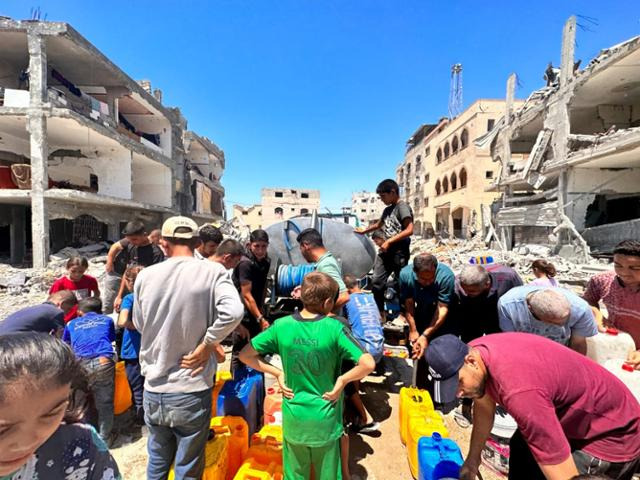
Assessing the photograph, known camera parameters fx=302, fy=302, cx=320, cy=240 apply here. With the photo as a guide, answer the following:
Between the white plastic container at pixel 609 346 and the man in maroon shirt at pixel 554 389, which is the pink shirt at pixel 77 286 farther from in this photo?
the white plastic container at pixel 609 346

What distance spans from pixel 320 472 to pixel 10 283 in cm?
1256

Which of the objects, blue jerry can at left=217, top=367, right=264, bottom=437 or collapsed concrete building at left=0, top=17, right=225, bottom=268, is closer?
blue jerry can at left=217, top=367, right=264, bottom=437

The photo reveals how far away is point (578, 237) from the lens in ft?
38.4

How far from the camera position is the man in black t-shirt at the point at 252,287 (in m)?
3.56

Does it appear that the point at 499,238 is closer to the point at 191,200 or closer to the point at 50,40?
the point at 191,200

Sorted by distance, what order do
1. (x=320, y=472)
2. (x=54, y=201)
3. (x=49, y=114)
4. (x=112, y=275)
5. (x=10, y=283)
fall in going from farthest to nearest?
(x=54, y=201)
(x=49, y=114)
(x=10, y=283)
(x=112, y=275)
(x=320, y=472)

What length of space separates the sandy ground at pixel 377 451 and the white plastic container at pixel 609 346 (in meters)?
1.38

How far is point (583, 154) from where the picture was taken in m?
11.5

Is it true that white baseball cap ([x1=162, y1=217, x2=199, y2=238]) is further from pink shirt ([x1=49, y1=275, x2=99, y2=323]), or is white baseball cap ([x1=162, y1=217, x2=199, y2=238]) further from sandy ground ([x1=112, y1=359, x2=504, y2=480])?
pink shirt ([x1=49, y1=275, x2=99, y2=323])

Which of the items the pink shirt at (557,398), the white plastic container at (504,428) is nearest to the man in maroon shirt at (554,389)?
the pink shirt at (557,398)

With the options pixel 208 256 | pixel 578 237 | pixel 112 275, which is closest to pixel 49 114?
pixel 112 275

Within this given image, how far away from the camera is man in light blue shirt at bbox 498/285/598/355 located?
7.68ft

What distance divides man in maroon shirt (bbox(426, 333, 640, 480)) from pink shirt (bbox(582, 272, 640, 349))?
177cm

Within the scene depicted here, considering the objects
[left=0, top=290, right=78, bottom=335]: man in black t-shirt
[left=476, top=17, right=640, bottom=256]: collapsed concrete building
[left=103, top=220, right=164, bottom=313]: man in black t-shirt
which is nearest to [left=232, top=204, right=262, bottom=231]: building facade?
[left=476, top=17, right=640, bottom=256]: collapsed concrete building
